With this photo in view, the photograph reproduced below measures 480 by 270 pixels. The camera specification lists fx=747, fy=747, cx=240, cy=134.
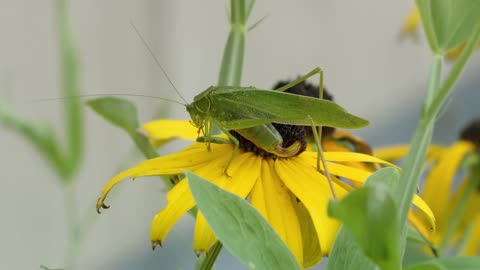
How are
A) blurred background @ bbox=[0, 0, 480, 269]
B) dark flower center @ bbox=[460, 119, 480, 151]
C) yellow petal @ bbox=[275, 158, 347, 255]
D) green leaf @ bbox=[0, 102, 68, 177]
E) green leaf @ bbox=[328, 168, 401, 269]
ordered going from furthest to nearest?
blurred background @ bbox=[0, 0, 480, 269] → dark flower center @ bbox=[460, 119, 480, 151] → green leaf @ bbox=[0, 102, 68, 177] → yellow petal @ bbox=[275, 158, 347, 255] → green leaf @ bbox=[328, 168, 401, 269]

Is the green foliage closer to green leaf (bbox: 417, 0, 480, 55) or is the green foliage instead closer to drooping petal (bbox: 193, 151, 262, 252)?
drooping petal (bbox: 193, 151, 262, 252)

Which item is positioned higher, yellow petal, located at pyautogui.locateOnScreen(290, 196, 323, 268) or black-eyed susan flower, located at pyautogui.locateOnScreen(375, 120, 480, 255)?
yellow petal, located at pyautogui.locateOnScreen(290, 196, 323, 268)

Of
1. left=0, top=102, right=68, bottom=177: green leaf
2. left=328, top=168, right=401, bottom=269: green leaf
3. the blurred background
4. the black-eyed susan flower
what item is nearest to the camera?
left=328, top=168, right=401, bottom=269: green leaf

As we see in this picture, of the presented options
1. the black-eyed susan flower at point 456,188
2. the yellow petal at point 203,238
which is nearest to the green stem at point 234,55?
the yellow petal at point 203,238

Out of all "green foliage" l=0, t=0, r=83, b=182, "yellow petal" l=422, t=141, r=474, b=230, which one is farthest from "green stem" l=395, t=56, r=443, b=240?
"yellow petal" l=422, t=141, r=474, b=230

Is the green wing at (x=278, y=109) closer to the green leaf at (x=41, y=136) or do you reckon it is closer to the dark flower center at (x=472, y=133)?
the green leaf at (x=41, y=136)

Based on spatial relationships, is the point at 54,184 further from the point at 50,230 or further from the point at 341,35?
the point at 341,35

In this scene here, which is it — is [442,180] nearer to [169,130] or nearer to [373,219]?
[169,130]
